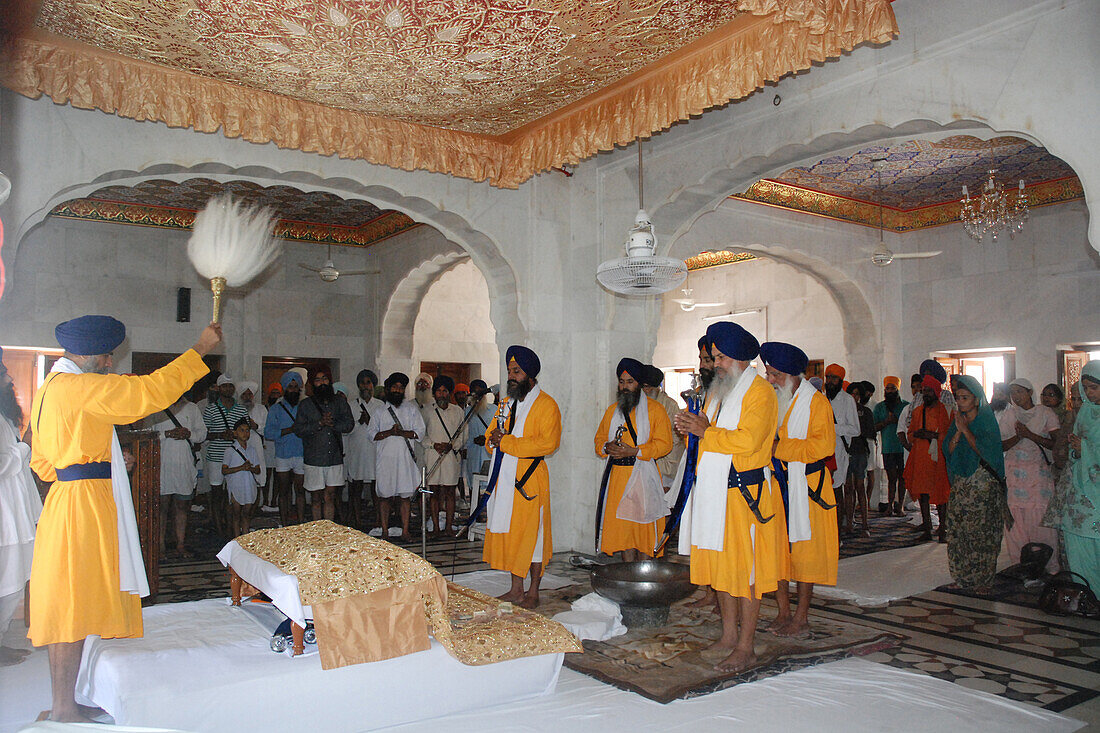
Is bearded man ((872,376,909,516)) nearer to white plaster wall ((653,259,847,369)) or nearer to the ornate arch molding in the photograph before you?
white plaster wall ((653,259,847,369))

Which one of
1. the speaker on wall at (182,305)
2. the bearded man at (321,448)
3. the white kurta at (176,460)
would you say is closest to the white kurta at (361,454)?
the bearded man at (321,448)

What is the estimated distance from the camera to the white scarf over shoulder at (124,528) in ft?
10.5

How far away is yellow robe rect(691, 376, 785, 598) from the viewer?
12.2ft

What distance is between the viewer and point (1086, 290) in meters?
8.59

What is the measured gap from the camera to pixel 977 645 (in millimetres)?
4328

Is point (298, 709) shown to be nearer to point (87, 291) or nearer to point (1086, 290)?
point (87, 291)

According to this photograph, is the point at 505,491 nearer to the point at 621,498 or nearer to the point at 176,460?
the point at 621,498

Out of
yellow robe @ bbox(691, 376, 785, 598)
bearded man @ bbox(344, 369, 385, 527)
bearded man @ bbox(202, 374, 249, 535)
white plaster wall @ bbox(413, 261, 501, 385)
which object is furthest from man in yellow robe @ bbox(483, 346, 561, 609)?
white plaster wall @ bbox(413, 261, 501, 385)

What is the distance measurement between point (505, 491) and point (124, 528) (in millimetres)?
2267

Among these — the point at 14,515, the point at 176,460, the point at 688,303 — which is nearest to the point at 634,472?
the point at 14,515

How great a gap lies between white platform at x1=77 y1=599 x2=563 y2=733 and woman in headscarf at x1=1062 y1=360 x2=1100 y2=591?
143 inches

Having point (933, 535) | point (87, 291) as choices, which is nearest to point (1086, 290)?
point (933, 535)

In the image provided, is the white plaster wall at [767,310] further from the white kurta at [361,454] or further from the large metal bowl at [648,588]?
the large metal bowl at [648,588]

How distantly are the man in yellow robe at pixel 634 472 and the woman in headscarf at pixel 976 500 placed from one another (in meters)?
2.16
